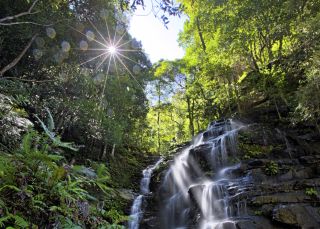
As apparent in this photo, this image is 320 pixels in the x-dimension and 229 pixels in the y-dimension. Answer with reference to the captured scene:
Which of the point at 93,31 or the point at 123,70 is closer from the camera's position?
the point at 93,31

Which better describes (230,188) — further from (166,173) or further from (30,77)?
(30,77)

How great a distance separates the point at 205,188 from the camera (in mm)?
9898

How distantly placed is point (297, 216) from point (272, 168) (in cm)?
252

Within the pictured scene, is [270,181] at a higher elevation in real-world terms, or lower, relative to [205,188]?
higher

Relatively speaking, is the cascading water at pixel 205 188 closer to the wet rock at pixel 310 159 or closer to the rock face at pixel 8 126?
the wet rock at pixel 310 159

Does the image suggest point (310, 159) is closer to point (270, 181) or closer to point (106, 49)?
point (270, 181)

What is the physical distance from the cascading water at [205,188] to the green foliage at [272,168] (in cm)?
96

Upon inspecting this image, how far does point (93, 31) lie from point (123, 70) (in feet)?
14.4

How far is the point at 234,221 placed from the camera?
25.4ft

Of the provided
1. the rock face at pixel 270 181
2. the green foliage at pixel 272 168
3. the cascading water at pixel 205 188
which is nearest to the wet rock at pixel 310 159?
the rock face at pixel 270 181

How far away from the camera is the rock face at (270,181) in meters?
7.70

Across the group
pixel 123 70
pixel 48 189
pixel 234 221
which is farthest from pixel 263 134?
pixel 48 189

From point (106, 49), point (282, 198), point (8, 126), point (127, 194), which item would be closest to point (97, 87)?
point (106, 49)

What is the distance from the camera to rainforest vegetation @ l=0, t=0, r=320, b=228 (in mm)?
3180
